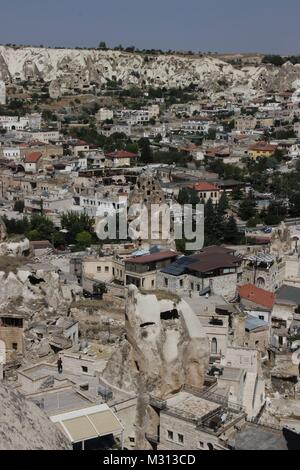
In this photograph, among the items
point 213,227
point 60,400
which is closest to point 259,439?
point 60,400

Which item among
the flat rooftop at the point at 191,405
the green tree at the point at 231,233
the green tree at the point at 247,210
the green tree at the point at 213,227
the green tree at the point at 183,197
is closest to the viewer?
the flat rooftop at the point at 191,405

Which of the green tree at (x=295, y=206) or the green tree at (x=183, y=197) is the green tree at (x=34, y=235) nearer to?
the green tree at (x=183, y=197)

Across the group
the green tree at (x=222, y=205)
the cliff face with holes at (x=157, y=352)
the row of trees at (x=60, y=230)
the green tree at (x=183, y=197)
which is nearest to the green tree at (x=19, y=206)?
the row of trees at (x=60, y=230)

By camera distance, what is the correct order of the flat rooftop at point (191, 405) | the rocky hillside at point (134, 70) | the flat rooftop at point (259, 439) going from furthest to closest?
the rocky hillside at point (134, 70) → the flat rooftop at point (191, 405) → the flat rooftop at point (259, 439)

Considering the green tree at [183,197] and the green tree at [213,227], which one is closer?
the green tree at [213,227]

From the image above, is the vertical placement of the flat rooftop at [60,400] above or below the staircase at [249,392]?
above

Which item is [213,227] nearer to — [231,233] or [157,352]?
[231,233]
